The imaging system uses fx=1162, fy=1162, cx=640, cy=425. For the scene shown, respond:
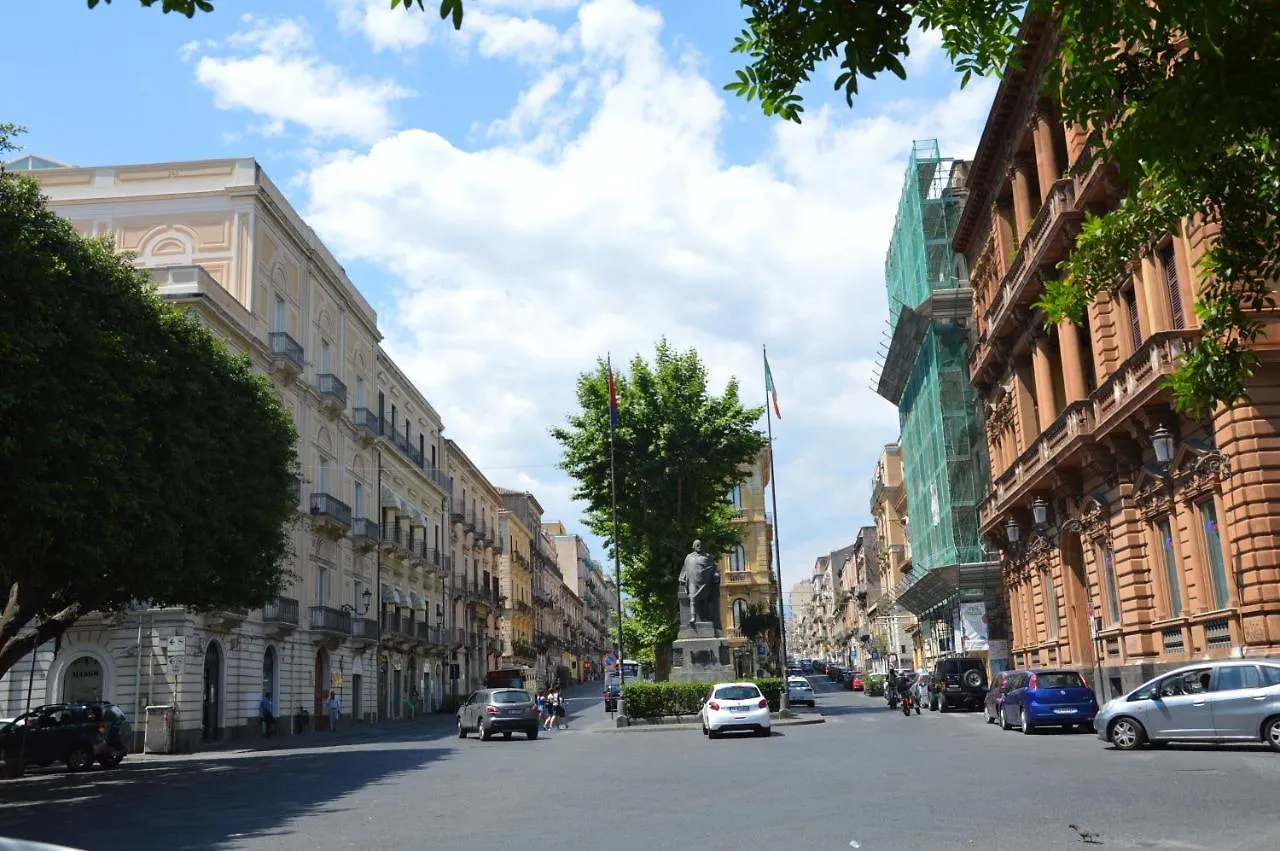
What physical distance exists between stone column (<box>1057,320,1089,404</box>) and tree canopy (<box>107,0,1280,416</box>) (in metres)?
22.1

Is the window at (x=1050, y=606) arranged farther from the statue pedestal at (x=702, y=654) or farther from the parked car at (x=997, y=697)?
the statue pedestal at (x=702, y=654)

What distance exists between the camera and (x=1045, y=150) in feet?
99.3

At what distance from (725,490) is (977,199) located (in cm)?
1470

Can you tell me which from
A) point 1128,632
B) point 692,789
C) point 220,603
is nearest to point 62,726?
point 220,603

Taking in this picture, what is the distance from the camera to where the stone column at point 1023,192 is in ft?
108

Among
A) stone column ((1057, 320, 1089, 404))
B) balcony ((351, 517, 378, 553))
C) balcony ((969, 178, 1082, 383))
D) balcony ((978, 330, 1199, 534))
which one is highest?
balcony ((969, 178, 1082, 383))

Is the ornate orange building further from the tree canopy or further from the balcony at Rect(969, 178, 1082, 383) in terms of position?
the tree canopy

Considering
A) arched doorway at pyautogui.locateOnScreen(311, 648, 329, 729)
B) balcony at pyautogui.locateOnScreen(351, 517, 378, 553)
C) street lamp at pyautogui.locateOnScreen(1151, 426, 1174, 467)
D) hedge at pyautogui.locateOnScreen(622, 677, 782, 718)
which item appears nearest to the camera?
street lamp at pyautogui.locateOnScreen(1151, 426, 1174, 467)

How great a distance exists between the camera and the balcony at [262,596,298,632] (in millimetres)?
39594

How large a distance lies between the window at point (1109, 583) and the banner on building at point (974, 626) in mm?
15033

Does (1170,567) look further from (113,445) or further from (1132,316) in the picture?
(113,445)

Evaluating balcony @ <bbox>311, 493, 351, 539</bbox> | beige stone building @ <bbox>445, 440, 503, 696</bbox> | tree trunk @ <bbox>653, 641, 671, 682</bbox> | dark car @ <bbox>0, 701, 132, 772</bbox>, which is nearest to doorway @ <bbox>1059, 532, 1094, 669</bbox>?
tree trunk @ <bbox>653, 641, 671, 682</bbox>

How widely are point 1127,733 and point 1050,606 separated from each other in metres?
16.9

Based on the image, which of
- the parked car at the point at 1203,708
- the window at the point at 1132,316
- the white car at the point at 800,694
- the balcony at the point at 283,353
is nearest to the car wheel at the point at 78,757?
the balcony at the point at 283,353
